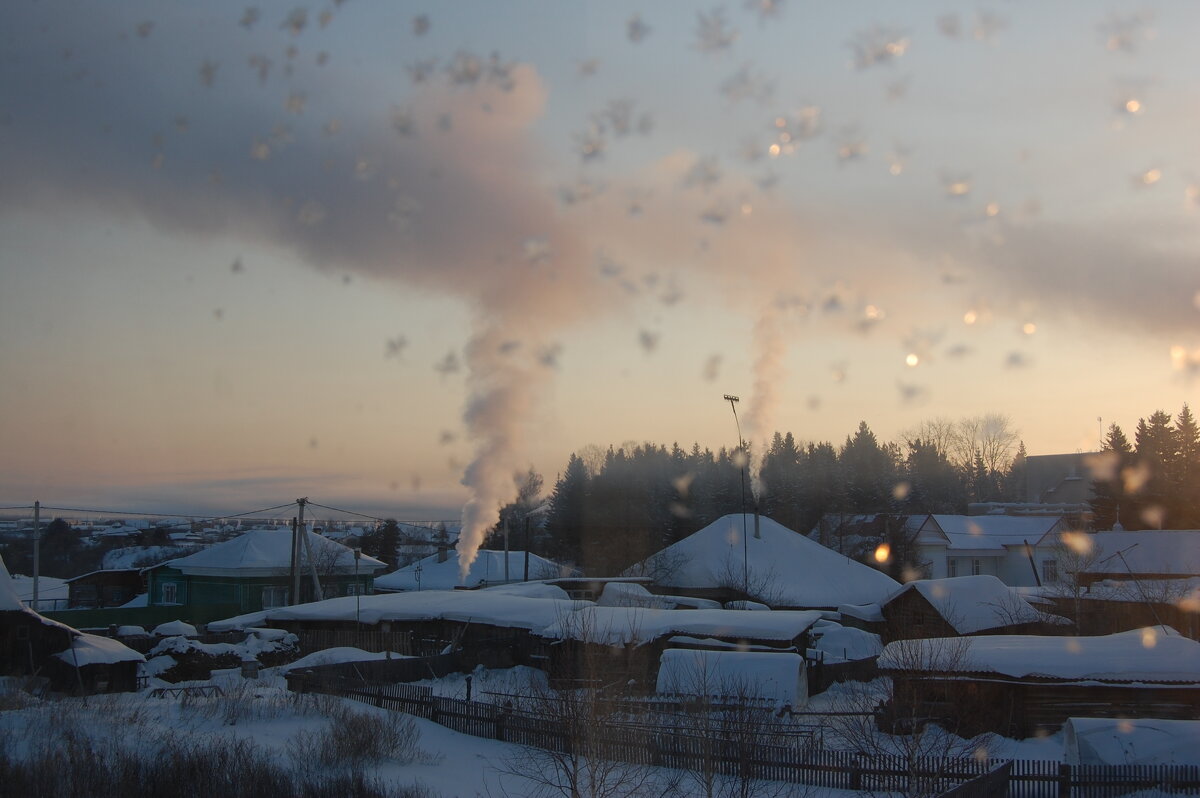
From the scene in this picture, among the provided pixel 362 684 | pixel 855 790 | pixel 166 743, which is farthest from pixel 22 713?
pixel 855 790

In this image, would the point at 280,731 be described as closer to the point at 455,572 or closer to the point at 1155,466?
the point at 455,572

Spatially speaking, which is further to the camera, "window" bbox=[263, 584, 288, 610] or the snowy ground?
"window" bbox=[263, 584, 288, 610]

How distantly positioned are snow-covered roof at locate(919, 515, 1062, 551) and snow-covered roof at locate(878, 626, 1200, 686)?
153 feet

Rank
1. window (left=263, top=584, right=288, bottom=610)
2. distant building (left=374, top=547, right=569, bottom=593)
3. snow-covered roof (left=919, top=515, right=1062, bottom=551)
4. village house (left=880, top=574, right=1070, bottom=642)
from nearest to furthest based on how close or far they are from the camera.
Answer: village house (left=880, top=574, right=1070, bottom=642) < window (left=263, top=584, right=288, bottom=610) < snow-covered roof (left=919, top=515, right=1062, bottom=551) < distant building (left=374, top=547, right=569, bottom=593)

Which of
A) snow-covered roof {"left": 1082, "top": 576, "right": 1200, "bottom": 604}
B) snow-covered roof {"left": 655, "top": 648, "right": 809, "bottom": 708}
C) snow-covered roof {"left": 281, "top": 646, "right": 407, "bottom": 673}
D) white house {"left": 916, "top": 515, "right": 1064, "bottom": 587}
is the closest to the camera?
snow-covered roof {"left": 655, "top": 648, "right": 809, "bottom": 708}

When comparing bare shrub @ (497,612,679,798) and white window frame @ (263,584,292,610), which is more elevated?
bare shrub @ (497,612,679,798)

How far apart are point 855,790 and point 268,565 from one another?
5470 centimetres

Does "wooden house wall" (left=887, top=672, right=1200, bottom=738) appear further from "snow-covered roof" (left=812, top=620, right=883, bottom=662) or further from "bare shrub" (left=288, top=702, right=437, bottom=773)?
"snow-covered roof" (left=812, top=620, right=883, bottom=662)

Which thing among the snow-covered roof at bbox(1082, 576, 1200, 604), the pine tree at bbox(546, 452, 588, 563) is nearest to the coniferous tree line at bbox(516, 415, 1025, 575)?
the pine tree at bbox(546, 452, 588, 563)

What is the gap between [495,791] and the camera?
1711 cm

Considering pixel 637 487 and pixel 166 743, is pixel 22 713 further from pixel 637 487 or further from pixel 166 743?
pixel 637 487

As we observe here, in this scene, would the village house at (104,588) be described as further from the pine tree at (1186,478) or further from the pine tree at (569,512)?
the pine tree at (1186,478)

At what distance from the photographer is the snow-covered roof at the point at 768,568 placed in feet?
177

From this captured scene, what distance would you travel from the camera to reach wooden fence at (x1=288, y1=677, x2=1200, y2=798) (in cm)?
1695
